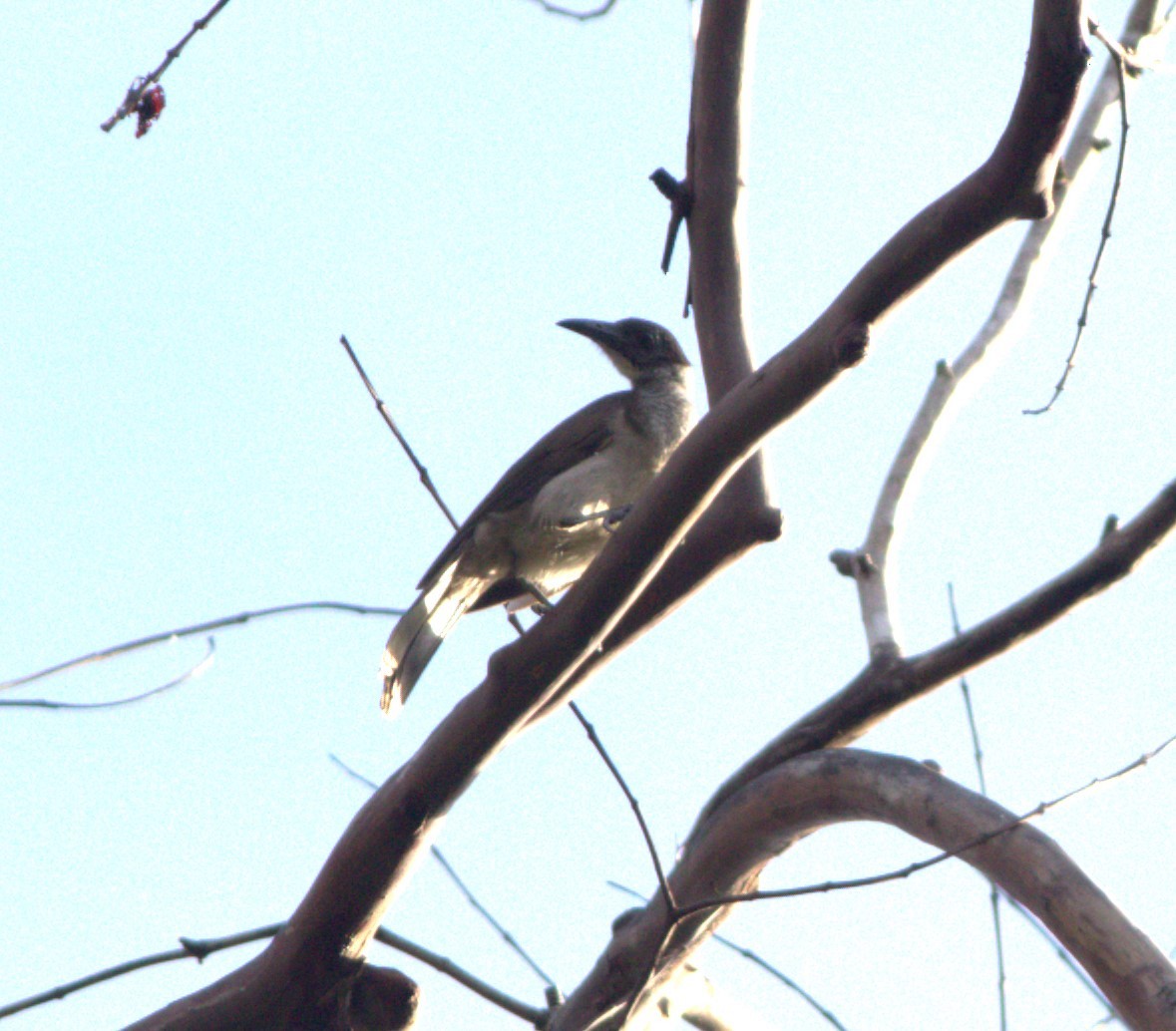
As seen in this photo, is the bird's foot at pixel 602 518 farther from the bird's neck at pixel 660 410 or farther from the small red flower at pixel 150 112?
the small red flower at pixel 150 112

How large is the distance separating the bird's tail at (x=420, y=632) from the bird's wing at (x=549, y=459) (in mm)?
158

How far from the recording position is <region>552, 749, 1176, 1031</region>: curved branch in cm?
268

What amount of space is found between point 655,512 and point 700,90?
119 centimetres

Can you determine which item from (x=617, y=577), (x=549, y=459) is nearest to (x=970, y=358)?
(x=549, y=459)

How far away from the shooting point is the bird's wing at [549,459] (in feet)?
16.5

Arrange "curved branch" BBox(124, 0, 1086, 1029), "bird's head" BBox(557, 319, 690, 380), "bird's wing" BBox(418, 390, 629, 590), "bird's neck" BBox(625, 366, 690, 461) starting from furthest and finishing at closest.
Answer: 1. "bird's head" BBox(557, 319, 690, 380)
2. "bird's neck" BBox(625, 366, 690, 461)
3. "bird's wing" BBox(418, 390, 629, 590)
4. "curved branch" BBox(124, 0, 1086, 1029)

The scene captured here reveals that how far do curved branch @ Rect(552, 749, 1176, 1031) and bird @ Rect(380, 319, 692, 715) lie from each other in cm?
122

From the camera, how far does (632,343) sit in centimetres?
645

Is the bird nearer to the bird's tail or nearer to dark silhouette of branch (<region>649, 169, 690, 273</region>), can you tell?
the bird's tail

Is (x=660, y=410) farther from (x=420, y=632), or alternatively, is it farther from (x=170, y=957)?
(x=170, y=957)

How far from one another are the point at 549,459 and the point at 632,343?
140 centimetres

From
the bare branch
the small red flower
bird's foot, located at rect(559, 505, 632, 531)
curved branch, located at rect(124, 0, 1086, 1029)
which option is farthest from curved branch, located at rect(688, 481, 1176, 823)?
the small red flower

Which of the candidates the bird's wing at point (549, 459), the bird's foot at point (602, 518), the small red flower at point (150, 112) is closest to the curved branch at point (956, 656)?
the bird's foot at point (602, 518)

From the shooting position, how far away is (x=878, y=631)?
4.04 metres
